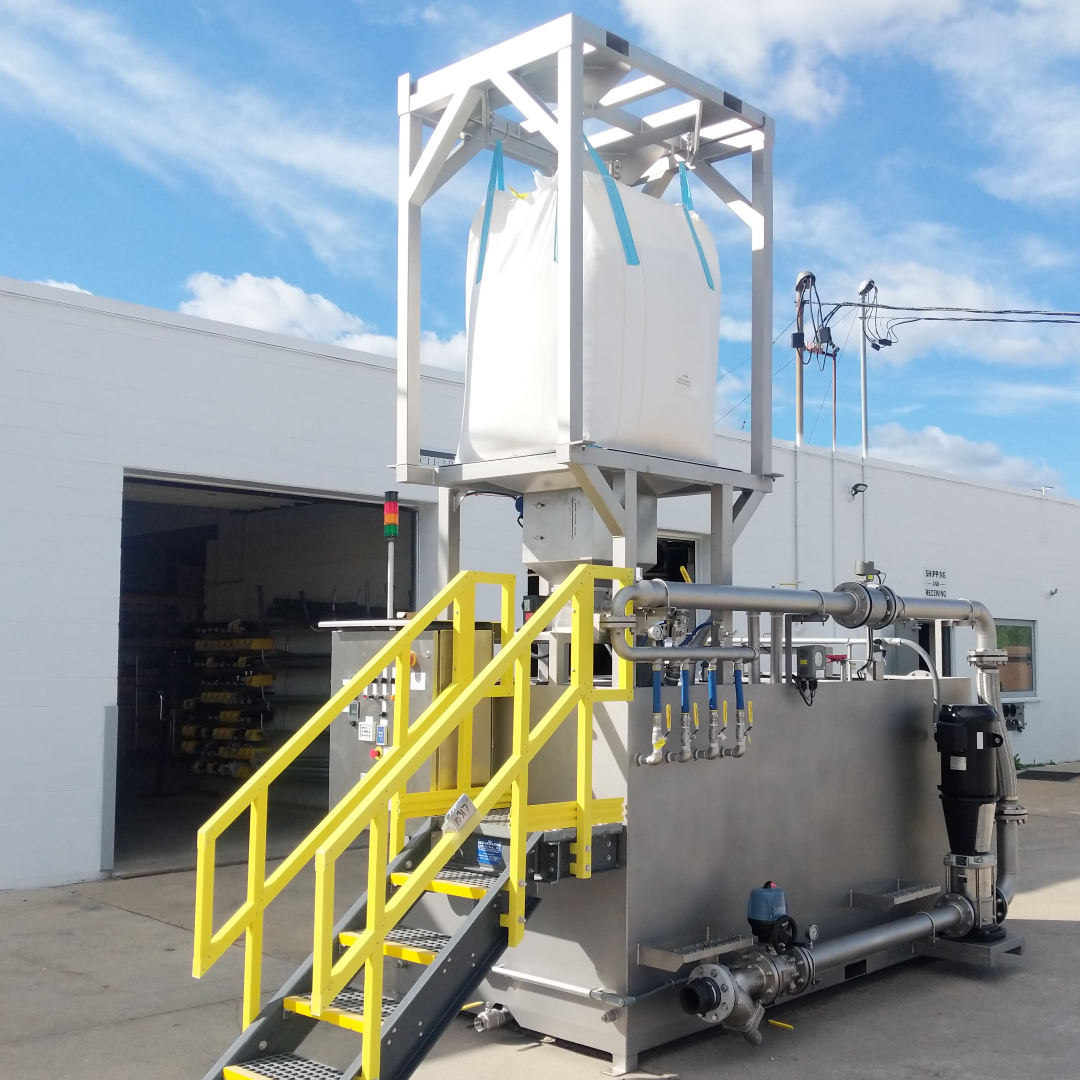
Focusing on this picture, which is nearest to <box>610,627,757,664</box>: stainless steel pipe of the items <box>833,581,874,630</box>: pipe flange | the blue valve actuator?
<box>833,581,874,630</box>: pipe flange

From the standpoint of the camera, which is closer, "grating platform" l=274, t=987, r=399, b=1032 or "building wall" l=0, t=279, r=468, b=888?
"grating platform" l=274, t=987, r=399, b=1032

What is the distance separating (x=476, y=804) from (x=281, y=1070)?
40.3 inches

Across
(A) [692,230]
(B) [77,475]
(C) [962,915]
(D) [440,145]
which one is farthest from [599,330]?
(B) [77,475]

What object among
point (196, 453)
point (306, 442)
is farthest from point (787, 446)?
point (196, 453)

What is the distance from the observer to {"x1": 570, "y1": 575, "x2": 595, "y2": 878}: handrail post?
14.5 ft

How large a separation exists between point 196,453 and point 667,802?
18.0 ft

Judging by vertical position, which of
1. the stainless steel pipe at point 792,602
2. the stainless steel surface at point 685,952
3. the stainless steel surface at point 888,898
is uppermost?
the stainless steel pipe at point 792,602

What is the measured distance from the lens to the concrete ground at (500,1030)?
4707mm

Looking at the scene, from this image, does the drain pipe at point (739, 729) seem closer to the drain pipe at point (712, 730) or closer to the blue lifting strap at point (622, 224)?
the drain pipe at point (712, 730)

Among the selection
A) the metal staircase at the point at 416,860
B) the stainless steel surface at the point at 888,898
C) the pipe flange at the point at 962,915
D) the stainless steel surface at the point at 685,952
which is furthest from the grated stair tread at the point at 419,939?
the pipe flange at the point at 962,915

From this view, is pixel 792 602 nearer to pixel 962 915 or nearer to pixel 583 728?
pixel 583 728

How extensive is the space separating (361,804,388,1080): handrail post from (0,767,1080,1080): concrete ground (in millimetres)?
1178

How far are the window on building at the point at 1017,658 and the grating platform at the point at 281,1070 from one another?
1545 centimetres

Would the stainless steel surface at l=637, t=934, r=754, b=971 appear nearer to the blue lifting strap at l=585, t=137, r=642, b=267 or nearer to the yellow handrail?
the yellow handrail
